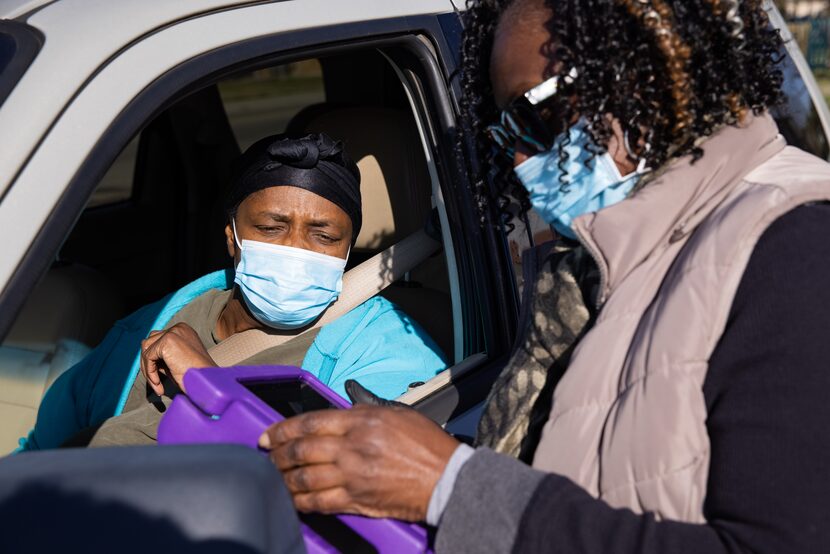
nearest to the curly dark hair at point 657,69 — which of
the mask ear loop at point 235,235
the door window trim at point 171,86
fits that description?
the door window trim at point 171,86

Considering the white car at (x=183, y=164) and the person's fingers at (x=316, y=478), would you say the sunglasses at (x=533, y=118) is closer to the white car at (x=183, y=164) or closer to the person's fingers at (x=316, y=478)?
the white car at (x=183, y=164)

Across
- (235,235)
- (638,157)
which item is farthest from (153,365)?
(638,157)

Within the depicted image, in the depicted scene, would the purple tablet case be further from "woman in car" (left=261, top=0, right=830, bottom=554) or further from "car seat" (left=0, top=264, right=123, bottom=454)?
"car seat" (left=0, top=264, right=123, bottom=454)

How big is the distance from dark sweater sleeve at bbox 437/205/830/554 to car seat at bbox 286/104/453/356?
5.14ft

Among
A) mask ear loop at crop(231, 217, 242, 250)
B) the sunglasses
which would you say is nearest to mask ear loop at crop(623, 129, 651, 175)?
the sunglasses

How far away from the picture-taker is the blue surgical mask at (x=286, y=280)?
105 inches

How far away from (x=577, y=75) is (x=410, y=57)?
800 mm

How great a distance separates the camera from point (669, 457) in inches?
52.7

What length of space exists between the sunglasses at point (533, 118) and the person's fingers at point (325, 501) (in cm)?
72

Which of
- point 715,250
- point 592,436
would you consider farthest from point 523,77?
point 592,436

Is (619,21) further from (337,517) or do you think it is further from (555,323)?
(337,517)

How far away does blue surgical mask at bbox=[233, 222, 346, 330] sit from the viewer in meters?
2.67

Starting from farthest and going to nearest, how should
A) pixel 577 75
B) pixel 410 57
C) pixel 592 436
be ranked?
pixel 410 57 → pixel 577 75 → pixel 592 436

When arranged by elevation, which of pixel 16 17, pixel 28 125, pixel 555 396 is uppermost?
pixel 16 17
